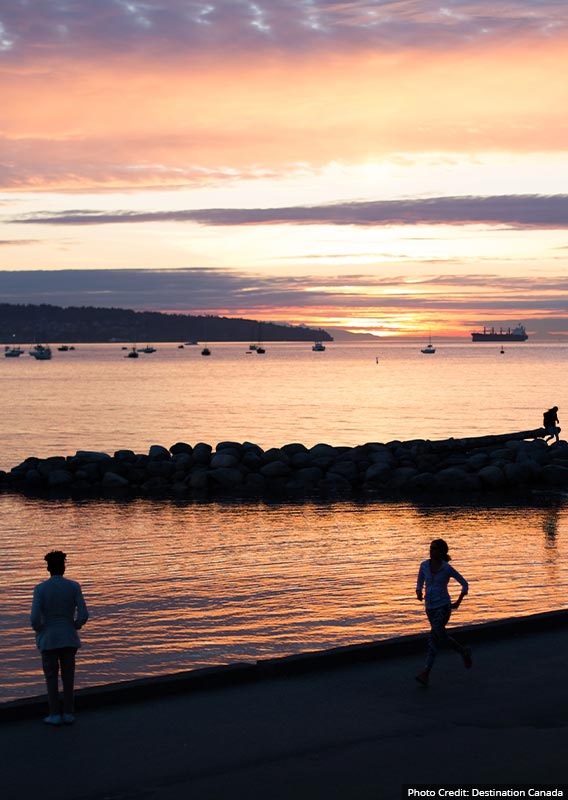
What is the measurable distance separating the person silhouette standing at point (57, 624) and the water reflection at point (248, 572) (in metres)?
3.63

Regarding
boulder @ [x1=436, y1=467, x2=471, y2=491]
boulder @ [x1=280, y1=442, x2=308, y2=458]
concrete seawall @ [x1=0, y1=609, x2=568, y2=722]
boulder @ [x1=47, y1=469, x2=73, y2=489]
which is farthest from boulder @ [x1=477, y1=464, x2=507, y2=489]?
concrete seawall @ [x1=0, y1=609, x2=568, y2=722]

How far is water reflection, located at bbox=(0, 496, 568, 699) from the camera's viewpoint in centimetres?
1489

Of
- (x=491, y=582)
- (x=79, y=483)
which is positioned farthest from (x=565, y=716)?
(x=79, y=483)

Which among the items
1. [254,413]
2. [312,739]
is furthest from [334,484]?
[254,413]

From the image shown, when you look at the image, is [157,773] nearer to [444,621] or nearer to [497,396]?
[444,621]

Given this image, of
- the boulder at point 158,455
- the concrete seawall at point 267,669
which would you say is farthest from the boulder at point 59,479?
the concrete seawall at point 267,669

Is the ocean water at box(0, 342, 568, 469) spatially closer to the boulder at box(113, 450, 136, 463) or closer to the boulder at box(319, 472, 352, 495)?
the boulder at box(113, 450, 136, 463)

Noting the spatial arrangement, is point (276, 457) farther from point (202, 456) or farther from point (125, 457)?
point (125, 457)

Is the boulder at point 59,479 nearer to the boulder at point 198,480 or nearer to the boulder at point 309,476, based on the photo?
the boulder at point 198,480

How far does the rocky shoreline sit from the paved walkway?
77.3ft

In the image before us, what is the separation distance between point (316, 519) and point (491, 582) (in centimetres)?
1018

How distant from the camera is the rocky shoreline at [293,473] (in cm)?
3481

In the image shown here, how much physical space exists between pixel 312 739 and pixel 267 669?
6.57 feet

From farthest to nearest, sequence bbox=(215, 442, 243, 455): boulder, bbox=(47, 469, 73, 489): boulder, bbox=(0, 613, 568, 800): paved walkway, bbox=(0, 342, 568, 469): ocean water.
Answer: bbox=(0, 342, 568, 469): ocean water → bbox=(215, 442, 243, 455): boulder → bbox=(47, 469, 73, 489): boulder → bbox=(0, 613, 568, 800): paved walkway
